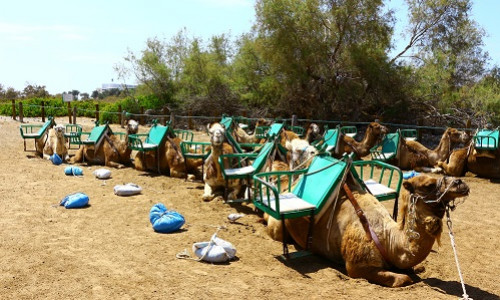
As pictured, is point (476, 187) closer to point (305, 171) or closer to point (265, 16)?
point (305, 171)

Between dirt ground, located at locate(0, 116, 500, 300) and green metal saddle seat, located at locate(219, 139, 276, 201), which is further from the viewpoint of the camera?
green metal saddle seat, located at locate(219, 139, 276, 201)

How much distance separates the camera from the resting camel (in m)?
3.99

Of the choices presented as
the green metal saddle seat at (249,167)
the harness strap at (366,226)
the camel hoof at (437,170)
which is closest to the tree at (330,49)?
the camel hoof at (437,170)

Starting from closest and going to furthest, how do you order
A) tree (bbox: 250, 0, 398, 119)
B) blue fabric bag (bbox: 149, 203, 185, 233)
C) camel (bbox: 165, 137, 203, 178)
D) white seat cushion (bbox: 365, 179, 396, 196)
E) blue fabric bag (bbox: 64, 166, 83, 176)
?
white seat cushion (bbox: 365, 179, 396, 196) < blue fabric bag (bbox: 149, 203, 185, 233) < blue fabric bag (bbox: 64, 166, 83, 176) < camel (bbox: 165, 137, 203, 178) < tree (bbox: 250, 0, 398, 119)

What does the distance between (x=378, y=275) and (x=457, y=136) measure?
925 cm

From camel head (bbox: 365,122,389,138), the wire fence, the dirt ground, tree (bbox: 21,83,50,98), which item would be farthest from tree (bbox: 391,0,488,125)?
tree (bbox: 21,83,50,98)

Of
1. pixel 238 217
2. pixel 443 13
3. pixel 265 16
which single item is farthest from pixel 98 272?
pixel 443 13

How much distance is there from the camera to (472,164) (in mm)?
11203

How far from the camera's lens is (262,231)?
6043 mm

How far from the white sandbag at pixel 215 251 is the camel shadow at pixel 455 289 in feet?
6.70

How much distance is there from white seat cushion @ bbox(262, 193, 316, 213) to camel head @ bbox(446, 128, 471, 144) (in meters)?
8.57

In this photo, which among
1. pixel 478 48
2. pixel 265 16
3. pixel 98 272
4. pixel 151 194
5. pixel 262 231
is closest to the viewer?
pixel 98 272

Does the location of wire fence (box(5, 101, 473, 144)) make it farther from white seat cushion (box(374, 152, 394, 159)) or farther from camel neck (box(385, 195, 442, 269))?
camel neck (box(385, 195, 442, 269))

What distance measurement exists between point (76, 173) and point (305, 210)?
279 inches
